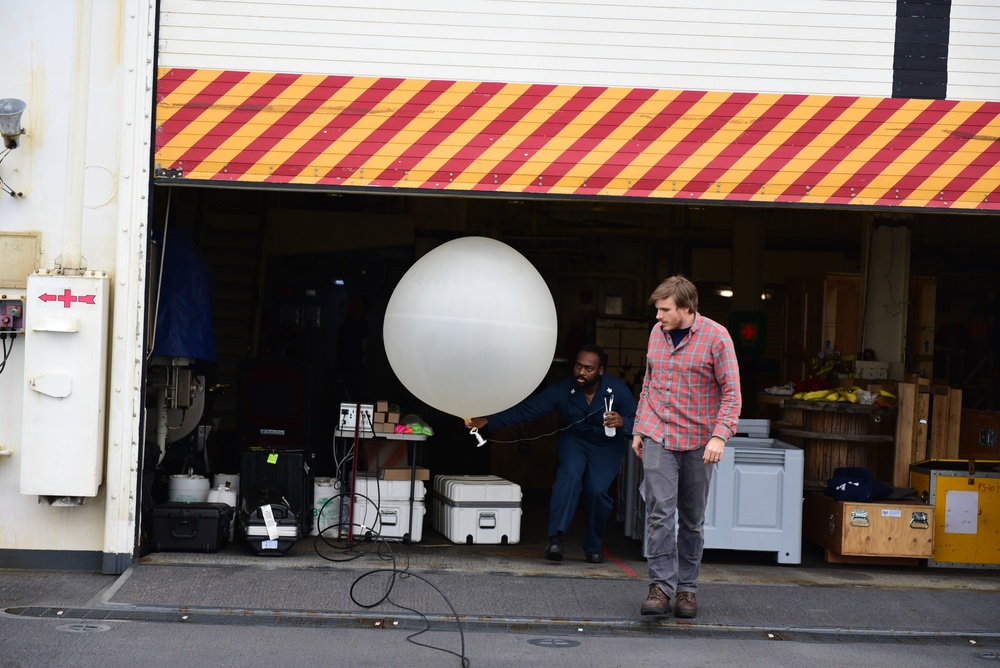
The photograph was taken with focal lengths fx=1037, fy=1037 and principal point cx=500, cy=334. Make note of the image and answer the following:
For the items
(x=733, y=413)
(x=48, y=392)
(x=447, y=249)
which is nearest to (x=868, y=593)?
(x=733, y=413)

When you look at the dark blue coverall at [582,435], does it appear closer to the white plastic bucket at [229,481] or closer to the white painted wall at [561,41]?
the white plastic bucket at [229,481]

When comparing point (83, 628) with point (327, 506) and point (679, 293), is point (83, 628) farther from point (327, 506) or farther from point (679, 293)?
point (679, 293)

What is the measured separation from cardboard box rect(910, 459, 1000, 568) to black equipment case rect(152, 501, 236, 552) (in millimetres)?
4384

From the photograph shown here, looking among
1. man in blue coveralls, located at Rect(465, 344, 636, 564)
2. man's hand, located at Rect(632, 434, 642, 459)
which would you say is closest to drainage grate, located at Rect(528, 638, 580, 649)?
man's hand, located at Rect(632, 434, 642, 459)

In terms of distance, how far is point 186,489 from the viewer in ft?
21.4

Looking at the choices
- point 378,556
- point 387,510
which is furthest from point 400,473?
point 378,556

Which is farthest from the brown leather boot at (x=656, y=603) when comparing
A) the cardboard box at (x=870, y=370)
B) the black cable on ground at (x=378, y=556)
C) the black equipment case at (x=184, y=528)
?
the cardboard box at (x=870, y=370)

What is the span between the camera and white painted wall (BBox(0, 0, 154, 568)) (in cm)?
555

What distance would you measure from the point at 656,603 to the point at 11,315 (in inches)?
145

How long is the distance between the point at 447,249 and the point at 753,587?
251cm

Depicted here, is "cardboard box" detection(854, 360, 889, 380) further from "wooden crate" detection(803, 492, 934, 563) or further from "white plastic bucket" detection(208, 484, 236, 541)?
"white plastic bucket" detection(208, 484, 236, 541)

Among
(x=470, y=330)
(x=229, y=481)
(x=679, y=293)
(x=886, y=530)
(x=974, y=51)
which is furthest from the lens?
(x=229, y=481)

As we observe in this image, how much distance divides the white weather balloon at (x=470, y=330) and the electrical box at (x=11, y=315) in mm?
2040

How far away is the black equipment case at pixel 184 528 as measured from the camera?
236 inches
